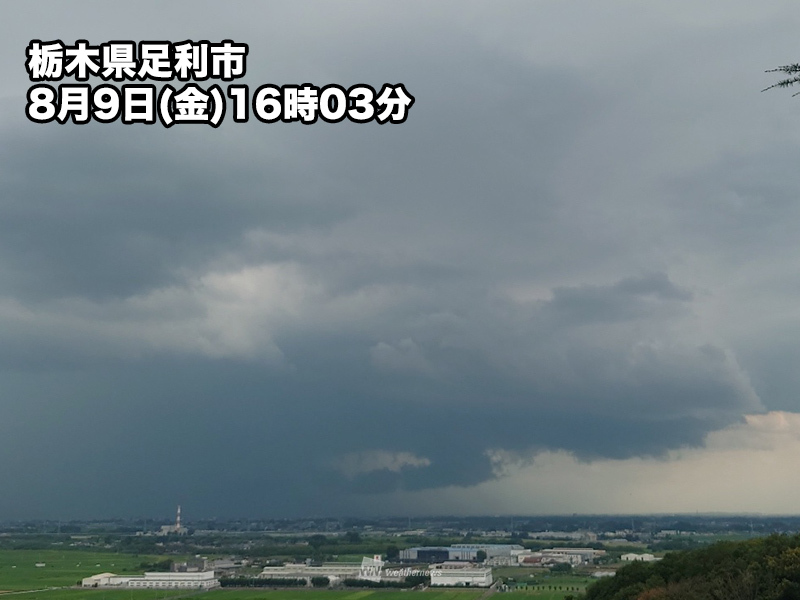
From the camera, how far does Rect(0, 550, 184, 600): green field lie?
91312mm

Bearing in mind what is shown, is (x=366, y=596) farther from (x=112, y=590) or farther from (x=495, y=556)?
(x=495, y=556)

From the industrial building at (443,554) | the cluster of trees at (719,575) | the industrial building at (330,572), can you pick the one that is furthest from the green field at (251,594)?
the cluster of trees at (719,575)

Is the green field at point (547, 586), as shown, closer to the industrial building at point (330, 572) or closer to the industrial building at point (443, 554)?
the industrial building at point (330, 572)

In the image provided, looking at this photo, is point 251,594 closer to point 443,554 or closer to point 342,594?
point 342,594

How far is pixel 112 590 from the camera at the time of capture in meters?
86.9

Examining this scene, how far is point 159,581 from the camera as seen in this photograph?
3691 inches

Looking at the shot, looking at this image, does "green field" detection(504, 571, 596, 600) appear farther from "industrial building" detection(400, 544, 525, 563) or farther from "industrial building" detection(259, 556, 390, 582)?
"industrial building" detection(400, 544, 525, 563)

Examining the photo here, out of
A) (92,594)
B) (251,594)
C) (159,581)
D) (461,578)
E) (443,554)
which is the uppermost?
(92,594)

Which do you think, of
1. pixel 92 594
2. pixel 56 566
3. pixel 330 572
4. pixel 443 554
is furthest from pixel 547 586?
pixel 56 566

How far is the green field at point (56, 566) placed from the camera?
91.3 meters

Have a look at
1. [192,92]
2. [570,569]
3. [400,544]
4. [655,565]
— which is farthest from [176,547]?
[192,92]

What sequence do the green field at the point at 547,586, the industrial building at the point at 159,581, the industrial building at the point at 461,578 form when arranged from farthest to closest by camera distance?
1. the industrial building at the point at 461,578
2. the industrial building at the point at 159,581
3. the green field at the point at 547,586

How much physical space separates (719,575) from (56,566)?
348ft

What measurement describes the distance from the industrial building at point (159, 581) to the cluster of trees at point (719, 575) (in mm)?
61583
